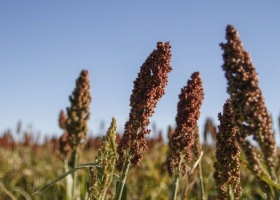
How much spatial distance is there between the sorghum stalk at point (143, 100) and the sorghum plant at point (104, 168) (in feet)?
1.92

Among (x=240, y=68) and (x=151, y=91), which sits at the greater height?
(x=151, y=91)

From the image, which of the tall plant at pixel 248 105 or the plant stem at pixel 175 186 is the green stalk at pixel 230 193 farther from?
the tall plant at pixel 248 105

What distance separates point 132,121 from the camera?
393 cm

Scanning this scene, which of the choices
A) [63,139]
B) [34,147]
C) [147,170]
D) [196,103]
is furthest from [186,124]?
[34,147]

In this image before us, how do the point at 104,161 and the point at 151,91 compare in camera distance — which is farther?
the point at 151,91

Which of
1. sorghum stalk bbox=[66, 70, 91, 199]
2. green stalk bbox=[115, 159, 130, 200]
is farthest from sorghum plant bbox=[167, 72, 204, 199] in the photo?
sorghum stalk bbox=[66, 70, 91, 199]

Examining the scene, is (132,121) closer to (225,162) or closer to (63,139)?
(225,162)

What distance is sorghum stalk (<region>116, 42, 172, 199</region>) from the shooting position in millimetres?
3881

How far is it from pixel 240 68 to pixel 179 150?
187cm

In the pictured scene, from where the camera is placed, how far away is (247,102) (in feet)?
8.18

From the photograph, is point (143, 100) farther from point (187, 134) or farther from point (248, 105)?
point (248, 105)

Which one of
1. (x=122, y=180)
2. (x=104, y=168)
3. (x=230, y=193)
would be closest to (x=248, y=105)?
(x=104, y=168)

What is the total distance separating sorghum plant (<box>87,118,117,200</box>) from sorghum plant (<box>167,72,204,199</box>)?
107cm

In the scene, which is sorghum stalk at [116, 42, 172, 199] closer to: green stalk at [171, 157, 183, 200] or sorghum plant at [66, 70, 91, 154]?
green stalk at [171, 157, 183, 200]
